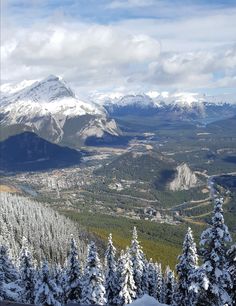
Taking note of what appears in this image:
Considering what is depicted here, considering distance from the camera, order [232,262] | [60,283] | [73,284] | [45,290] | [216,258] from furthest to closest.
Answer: [60,283] < [73,284] < [45,290] < [232,262] < [216,258]

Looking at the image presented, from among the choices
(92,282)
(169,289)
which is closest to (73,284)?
(92,282)

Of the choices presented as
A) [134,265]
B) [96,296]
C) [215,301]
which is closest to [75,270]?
[96,296]

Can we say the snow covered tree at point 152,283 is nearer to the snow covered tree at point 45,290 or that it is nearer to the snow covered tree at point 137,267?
the snow covered tree at point 137,267

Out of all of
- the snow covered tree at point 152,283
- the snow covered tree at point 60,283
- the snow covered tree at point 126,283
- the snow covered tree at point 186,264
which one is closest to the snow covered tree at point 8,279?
the snow covered tree at point 60,283

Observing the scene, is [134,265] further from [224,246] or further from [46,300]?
[224,246]

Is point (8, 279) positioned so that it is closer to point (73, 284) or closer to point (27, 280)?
point (27, 280)

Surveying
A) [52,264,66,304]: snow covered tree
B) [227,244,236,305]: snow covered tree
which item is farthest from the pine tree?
[52,264,66,304]: snow covered tree
